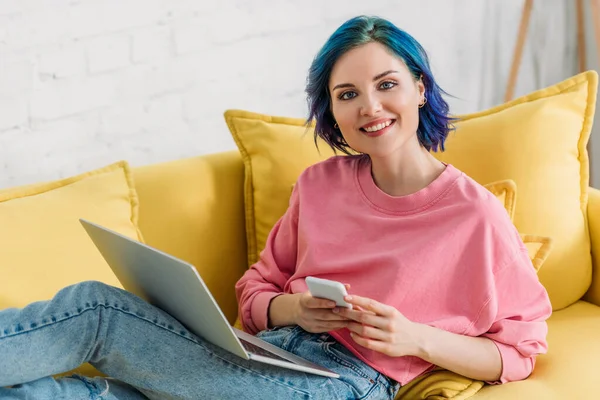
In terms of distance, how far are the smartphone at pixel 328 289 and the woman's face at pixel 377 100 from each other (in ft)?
1.06

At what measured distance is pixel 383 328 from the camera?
4.32 ft

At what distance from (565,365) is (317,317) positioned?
50 cm

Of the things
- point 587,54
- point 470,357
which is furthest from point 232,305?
point 587,54

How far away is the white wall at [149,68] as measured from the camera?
192 centimetres

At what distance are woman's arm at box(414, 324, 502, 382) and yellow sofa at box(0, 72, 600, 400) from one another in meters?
0.25

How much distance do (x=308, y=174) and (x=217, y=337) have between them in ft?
1.71

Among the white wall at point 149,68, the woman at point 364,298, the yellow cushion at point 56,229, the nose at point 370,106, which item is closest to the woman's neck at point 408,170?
the woman at point 364,298

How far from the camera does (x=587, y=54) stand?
2.91 m

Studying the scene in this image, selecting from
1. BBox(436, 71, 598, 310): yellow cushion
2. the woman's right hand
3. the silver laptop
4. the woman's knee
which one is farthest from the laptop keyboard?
BBox(436, 71, 598, 310): yellow cushion

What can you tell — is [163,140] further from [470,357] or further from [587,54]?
[587,54]

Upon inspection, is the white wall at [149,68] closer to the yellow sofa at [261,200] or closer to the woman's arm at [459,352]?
the yellow sofa at [261,200]

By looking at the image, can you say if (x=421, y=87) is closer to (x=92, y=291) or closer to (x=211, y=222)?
(x=211, y=222)

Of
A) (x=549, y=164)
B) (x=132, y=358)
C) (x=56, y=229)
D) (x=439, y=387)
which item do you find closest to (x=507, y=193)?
(x=549, y=164)

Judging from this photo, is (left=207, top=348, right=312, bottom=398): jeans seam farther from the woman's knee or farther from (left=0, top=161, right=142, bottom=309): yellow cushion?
(left=0, top=161, right=142, bottom=309): yellow cushion
